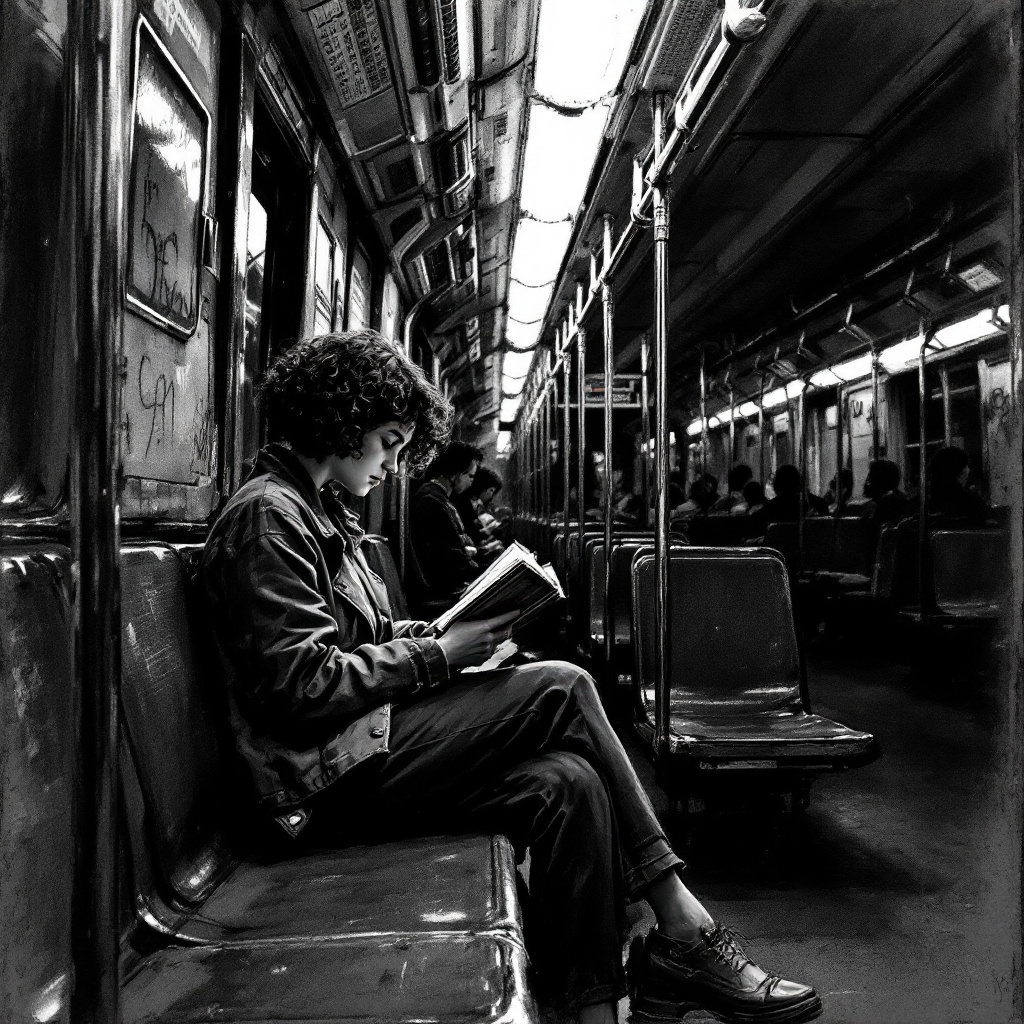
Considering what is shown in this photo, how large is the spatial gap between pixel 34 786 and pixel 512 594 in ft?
2.95

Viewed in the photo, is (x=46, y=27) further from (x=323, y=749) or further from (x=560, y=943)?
(x=560, y=943)

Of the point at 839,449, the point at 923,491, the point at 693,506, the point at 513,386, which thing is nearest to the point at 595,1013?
the point at 923,491

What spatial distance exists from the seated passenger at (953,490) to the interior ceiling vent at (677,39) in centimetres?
327

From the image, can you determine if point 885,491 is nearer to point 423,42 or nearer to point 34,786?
point 423,42

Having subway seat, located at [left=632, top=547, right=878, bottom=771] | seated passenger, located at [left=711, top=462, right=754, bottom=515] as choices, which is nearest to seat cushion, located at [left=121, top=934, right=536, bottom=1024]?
subway seat, located at [left=632, top=547, right=878, bottom=771]

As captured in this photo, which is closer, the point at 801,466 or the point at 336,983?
the point at 336,983

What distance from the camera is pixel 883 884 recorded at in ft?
8.65

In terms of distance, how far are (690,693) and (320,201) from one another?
2.66 m

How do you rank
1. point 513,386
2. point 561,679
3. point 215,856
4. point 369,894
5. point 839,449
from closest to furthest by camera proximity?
point 369,894 < point 215,856 < point 561,679 < point 839,449 < point 513,386

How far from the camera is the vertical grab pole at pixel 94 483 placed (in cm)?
72

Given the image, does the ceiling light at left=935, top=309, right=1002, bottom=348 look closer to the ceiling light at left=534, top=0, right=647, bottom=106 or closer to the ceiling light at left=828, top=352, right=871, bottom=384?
the ceiling light at left=828, top=352, right=871, bottom=384

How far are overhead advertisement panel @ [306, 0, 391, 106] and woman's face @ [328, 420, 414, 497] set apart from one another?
193 cm

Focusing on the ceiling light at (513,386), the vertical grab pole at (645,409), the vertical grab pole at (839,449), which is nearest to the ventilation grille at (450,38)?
the vertical grab pole at (645,409)

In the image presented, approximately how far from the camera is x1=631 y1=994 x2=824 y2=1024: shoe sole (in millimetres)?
1661
